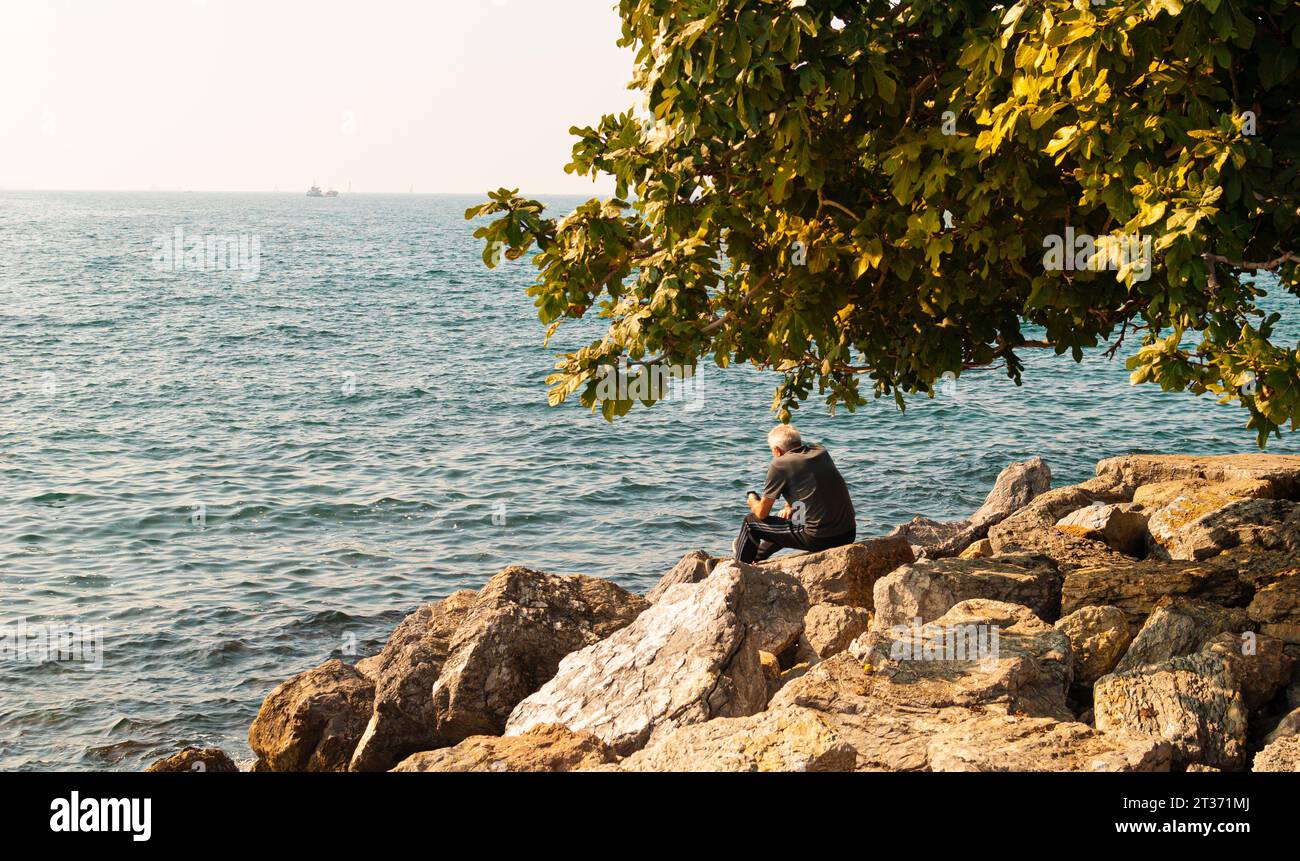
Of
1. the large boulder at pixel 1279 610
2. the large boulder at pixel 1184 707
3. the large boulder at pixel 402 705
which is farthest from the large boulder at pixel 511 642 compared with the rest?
the large boulder at pixel 1279 610

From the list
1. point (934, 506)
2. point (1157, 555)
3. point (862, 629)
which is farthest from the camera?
point (934, 506)

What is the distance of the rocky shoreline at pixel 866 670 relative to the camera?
7.94m

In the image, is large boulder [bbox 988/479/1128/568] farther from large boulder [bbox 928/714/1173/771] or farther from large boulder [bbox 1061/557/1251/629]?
large boulder [bbox 928/714/1173/771]

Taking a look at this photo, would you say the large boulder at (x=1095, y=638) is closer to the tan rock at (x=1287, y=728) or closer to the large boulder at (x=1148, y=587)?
the large boulder at (x=1148, y=587)

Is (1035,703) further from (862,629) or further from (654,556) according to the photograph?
(654,556)

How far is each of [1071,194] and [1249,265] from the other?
64.7 inches

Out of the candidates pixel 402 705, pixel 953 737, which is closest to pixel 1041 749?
pixel 953 737

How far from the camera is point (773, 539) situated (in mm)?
15203

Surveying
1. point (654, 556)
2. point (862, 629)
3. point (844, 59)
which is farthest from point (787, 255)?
point (654, 556)

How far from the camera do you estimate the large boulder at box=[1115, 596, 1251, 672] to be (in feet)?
32.8

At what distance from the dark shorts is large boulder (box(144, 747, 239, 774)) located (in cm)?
667

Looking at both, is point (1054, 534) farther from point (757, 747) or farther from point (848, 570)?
point (757, 747)

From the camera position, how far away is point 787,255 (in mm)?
11391

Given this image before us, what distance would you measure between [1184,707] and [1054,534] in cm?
581
